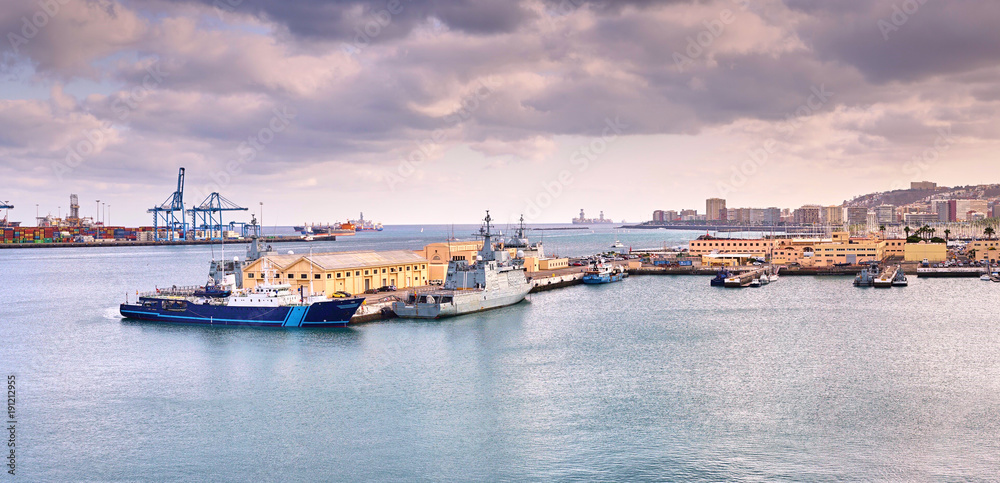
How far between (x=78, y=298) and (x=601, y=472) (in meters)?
36.1

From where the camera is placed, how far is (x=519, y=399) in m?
17.3

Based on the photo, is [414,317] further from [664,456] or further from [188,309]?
[664,456]

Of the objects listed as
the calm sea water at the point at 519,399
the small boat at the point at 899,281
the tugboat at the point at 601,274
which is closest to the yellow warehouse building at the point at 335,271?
the calm sea water at the point at 519,399

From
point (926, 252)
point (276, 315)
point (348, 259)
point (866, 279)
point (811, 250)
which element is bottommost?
point (866, 279)

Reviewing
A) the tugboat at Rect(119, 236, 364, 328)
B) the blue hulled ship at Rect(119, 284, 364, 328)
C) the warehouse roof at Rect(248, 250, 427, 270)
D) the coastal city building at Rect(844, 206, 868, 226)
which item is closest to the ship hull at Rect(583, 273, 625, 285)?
the warehouse roof at Rect(248, 250, 427, 270)

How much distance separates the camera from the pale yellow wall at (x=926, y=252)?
5853cm

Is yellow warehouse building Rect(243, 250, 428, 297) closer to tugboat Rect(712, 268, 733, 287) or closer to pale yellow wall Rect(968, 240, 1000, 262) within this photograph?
tugboat Rect(712, 268, 733, 287)

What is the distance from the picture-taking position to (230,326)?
28656 mm

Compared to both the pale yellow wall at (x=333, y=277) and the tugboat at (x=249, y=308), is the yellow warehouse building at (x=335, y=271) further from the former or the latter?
the tugboat at (x=249, y=308)

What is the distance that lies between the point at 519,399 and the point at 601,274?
32.9 m

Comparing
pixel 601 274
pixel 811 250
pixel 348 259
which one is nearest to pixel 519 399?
pixel 348 259

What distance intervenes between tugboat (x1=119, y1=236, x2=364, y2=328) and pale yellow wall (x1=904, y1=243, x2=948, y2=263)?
162ft

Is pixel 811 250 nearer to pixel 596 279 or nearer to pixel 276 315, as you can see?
pixel 596 279

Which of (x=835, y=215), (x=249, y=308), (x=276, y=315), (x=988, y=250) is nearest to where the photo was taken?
(x=276, y=315)
